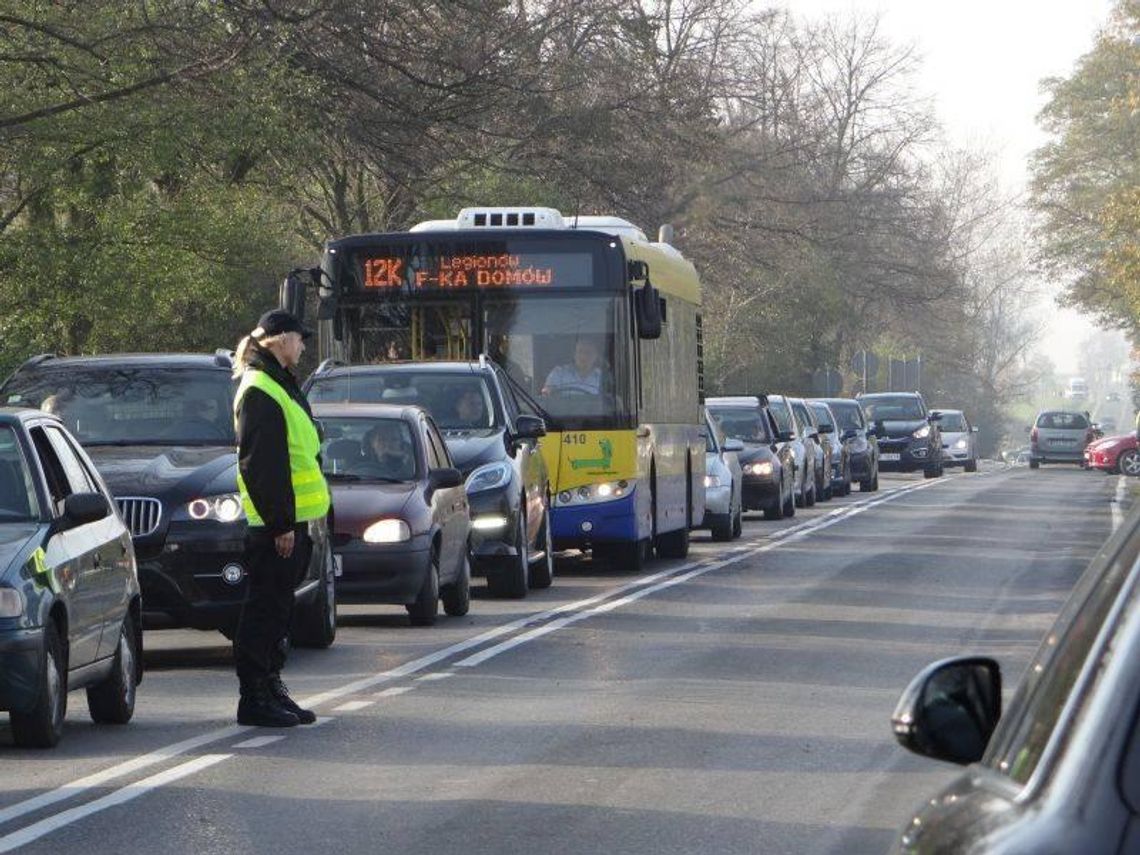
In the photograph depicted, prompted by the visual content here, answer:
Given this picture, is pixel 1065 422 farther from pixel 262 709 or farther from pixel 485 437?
pixel 262 709

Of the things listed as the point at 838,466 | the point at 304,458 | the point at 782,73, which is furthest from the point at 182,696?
the point at 782,73

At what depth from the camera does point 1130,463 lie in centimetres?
6600

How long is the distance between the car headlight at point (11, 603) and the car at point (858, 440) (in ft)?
134

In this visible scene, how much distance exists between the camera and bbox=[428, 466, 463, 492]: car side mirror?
56.0 ft

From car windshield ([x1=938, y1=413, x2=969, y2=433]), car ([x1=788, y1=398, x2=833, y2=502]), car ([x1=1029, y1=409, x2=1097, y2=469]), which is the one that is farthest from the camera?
car ([x1=1029, y1=409, x2=1097, y2=469])

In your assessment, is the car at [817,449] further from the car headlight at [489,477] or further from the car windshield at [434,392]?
the car headlight at [489,477]

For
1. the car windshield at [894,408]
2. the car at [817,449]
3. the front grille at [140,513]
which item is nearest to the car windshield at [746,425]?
the car at [817,449]

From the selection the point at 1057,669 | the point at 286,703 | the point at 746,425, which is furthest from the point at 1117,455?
the point at 1057,669

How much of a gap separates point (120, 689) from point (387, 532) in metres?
5.27

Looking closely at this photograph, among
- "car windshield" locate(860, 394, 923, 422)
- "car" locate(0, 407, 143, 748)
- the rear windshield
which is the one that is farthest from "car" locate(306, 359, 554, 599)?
the rear windshield

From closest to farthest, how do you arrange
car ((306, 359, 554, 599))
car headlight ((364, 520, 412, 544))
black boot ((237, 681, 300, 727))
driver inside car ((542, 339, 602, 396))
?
black boot ((237, 681, 300, 727))
car headlight ((364, 520, 412, 544))
car ((306, 359, 554, 599))
driver inside car ((542, 339, 602, 396))

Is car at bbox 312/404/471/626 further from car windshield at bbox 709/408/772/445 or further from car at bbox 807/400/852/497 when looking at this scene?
car at bbox 807/400/852/497

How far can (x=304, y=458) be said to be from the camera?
1177 centimetres

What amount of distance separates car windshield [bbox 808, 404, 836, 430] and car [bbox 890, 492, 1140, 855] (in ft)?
147
